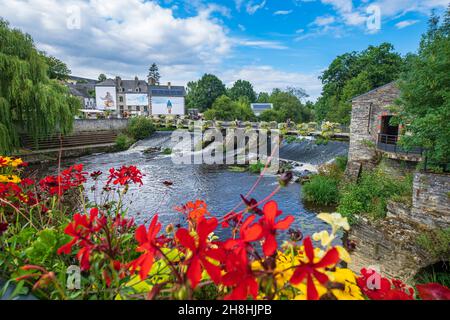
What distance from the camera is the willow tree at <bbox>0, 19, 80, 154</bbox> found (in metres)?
13.4

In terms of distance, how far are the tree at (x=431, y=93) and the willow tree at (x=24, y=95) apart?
1354 centimetres

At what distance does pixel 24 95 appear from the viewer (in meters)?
14.0

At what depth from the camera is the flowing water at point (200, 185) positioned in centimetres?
1005

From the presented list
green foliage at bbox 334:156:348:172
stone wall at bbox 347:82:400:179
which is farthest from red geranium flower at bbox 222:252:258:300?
green foliage at bbox 334:156:348:172

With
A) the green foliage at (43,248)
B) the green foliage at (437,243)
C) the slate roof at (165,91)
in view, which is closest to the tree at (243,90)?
the slate roof at (165,91)

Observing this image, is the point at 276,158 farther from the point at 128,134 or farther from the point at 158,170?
the point at 128,134

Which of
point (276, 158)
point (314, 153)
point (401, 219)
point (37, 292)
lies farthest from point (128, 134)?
point (37, 292)

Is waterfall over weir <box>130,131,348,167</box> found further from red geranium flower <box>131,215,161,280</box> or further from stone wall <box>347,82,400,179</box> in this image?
red geranium flower <box>131,215,161,280</box>

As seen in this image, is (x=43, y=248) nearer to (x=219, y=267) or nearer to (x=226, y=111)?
(x=219, y=267)

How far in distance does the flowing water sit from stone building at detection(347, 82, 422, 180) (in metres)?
2.85

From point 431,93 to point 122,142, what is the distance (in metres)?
23.4

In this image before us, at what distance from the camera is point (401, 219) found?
21.3 feet
